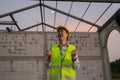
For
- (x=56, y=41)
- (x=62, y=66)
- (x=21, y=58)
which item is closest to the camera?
(x=62, y=66)

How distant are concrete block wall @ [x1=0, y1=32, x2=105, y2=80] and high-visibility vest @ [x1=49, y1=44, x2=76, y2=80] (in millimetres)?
6175

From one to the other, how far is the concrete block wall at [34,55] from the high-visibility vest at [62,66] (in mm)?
6175

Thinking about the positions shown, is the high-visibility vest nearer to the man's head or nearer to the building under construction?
the man's head

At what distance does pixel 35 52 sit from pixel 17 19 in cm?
294

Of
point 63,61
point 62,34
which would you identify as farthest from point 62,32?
point 63,61

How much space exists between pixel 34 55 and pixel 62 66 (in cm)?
639

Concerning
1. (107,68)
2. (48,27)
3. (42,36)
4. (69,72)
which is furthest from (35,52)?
(69,72)

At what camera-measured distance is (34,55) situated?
845 cm

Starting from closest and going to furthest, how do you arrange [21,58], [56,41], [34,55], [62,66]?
[62,66]
[21,58]
[34,55]
[56,41]

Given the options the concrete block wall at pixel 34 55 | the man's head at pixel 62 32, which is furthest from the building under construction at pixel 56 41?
the man's head at pixel 62 32

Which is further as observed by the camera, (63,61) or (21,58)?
(21,58)

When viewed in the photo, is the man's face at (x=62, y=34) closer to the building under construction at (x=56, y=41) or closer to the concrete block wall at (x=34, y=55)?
the building under construction at (x=56, y=41)

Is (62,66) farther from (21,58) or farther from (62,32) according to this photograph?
(21,58)

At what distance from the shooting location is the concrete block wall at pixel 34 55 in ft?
26.9
